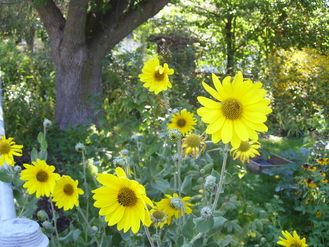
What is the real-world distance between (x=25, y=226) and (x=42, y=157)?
2.46 ft

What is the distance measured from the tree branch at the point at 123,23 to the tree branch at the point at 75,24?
238 millimetres

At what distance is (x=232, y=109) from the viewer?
1293 millimetres

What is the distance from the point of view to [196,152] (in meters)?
1.83

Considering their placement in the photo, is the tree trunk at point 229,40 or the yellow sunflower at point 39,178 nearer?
the yellow sunflower at point 39,178

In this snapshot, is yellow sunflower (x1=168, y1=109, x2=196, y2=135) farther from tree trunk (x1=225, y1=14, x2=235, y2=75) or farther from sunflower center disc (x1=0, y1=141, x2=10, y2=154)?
tree trunk (x1=225, y1=14, x2=235, y2=75)

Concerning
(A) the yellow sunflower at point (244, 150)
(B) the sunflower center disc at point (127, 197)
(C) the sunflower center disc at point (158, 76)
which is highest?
(C) the sunflower center disc at point (158, 76)

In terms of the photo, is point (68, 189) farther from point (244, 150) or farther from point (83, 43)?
point (83, 43)

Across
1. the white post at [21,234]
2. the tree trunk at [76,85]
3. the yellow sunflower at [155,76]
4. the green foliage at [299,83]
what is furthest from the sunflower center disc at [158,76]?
the green foliage at [299,83]

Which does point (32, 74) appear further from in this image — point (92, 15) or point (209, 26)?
point (209, 26)

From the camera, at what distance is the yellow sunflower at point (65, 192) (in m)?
1.89

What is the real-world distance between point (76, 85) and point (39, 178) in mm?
4424

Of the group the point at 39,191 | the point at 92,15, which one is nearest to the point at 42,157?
the point at 39,191

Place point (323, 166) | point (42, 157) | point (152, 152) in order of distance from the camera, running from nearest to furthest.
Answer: point (42, 157) → point (152, 152) → point (323, 166)

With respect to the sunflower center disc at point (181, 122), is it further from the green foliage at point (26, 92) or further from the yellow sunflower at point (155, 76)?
the green foliage at point (26, 92)
